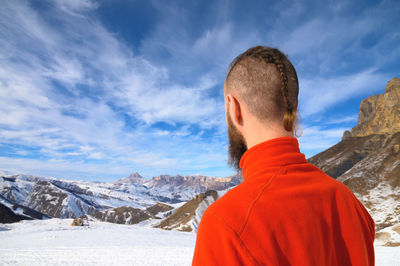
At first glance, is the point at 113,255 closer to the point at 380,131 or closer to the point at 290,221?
the point at 290,221

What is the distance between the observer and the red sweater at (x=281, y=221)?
3.46 feet

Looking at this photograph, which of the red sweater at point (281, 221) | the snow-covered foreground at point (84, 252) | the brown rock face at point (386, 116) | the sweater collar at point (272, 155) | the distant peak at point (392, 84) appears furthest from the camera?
the distant peak at point (392, 84)

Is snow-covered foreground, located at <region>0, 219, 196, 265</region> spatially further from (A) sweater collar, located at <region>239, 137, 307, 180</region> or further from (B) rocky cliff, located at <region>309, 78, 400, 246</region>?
(B) rocky cliff, located at <region>309, 78, 400, 246</region>

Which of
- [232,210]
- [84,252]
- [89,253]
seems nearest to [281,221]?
[232,210]

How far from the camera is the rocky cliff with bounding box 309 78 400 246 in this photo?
5296 cm

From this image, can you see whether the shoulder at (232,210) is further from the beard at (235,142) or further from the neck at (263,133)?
the beard at (235,142)

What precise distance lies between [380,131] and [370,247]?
451 feet

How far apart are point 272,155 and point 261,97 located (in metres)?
0.45

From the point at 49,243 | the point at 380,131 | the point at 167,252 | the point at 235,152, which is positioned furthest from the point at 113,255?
the point at 380,131

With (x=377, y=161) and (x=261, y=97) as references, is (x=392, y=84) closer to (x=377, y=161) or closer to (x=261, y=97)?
(x=377, y=161)

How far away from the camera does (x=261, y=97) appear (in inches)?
62.0

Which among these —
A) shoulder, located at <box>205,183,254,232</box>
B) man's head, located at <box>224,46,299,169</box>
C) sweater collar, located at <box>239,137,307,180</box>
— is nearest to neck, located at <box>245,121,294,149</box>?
man's head, located at <box>224,46,299,169</box>

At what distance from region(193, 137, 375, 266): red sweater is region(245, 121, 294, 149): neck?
0.13m

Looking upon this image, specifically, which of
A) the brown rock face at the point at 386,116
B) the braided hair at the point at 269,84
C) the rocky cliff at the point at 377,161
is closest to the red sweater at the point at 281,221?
the braided hair at the point at 269,84
